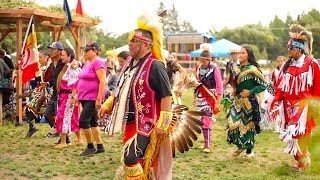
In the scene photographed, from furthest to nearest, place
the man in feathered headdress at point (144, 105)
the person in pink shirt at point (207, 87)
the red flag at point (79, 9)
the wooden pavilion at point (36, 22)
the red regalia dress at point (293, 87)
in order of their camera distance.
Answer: the red flag at point (79, 9) → the wooden pavilion at point (36, 22) → the person in pink shirt at point (207, 87) → the red regalia dress at point (293, 87) → the man in feathered headdress at point (144, 105)

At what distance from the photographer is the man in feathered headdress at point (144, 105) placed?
135 inches

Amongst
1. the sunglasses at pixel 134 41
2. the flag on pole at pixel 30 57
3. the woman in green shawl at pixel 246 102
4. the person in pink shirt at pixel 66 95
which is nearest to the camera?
the sunglasses at pixel 134 41

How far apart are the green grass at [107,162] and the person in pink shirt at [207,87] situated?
0.46 m

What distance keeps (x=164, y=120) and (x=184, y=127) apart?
563 mm

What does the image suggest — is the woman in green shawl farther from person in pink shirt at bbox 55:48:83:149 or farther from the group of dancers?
person in pink shirt at bbox 55:48:83:149

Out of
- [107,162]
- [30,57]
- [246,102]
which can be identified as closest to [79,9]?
[30,57]

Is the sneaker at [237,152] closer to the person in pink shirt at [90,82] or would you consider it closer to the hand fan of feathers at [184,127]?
the person in pink shirt at [90,82]

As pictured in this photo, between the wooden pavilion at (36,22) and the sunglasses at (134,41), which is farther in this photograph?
the wooden pavilion at (36,22)

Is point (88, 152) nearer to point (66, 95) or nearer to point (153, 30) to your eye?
point (66, 95)

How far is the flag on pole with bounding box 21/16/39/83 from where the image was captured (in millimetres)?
8852

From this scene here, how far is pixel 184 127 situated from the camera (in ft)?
12.6

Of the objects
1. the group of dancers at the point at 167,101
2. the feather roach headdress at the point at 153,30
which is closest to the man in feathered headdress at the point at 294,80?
the group of dancers at the point at 167,101

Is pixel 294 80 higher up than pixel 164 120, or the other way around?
pixel 294 80

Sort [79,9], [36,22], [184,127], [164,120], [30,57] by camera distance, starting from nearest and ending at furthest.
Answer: [164,120] → [184,127] → [30,57] → [36,22] → [79,9]
